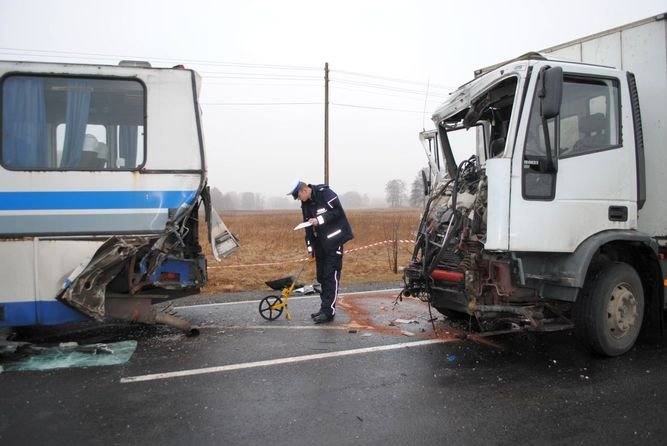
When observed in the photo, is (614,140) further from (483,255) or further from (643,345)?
(643,345)

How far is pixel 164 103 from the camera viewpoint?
5.38 meters

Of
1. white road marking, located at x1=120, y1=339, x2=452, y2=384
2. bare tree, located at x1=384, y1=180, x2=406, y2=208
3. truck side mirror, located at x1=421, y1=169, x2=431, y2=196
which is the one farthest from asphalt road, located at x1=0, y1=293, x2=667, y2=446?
bare tree, located at x1=384, y1=180, x2=406, y2=208

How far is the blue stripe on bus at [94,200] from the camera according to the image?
499 centimetres

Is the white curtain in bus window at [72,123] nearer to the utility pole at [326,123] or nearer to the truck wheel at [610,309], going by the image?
the truck wheel at [610,309]

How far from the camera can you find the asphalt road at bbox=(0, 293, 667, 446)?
3.39 metres

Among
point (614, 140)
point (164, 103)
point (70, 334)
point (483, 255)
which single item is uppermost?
point (164, 103)

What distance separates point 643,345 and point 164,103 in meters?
5.96

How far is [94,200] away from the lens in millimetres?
5176

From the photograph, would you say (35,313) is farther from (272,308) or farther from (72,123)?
(272,308)

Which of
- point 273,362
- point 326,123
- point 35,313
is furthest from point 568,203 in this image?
point 326,123

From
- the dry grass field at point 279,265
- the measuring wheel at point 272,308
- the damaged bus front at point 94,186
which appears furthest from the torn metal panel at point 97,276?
the measuring wheel at point 272,308

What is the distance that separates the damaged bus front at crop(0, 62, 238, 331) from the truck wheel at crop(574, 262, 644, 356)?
4244 mm

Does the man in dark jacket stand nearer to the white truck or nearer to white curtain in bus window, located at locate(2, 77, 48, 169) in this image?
the white truck

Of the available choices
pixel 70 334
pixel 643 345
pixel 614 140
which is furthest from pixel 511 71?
pixel 70 334
